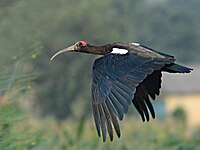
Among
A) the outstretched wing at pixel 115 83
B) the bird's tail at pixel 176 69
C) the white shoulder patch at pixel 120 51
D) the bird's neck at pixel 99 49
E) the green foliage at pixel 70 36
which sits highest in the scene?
the green foliage at pixel 70 36

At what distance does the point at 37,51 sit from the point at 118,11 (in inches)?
1814

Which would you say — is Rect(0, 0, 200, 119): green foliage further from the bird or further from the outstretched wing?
the outstretched wing

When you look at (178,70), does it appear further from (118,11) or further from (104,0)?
(118,11)

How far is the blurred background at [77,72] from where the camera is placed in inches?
313

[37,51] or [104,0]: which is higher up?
[104,0]

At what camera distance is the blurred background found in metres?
7.94

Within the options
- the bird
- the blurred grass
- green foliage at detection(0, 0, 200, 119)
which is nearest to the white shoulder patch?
the bird

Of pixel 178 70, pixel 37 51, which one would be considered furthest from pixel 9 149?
pixel 178 70

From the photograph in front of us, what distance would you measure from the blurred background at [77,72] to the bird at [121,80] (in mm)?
589

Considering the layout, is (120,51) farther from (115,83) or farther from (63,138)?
(63,138)

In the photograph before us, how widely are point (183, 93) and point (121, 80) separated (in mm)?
50376

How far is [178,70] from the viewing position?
26.9 feet

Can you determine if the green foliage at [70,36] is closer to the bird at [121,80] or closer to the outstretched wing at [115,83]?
the bird at [121,80]

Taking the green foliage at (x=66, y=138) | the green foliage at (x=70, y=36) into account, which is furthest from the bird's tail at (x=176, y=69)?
the green foliage at (x=70, y=36)
